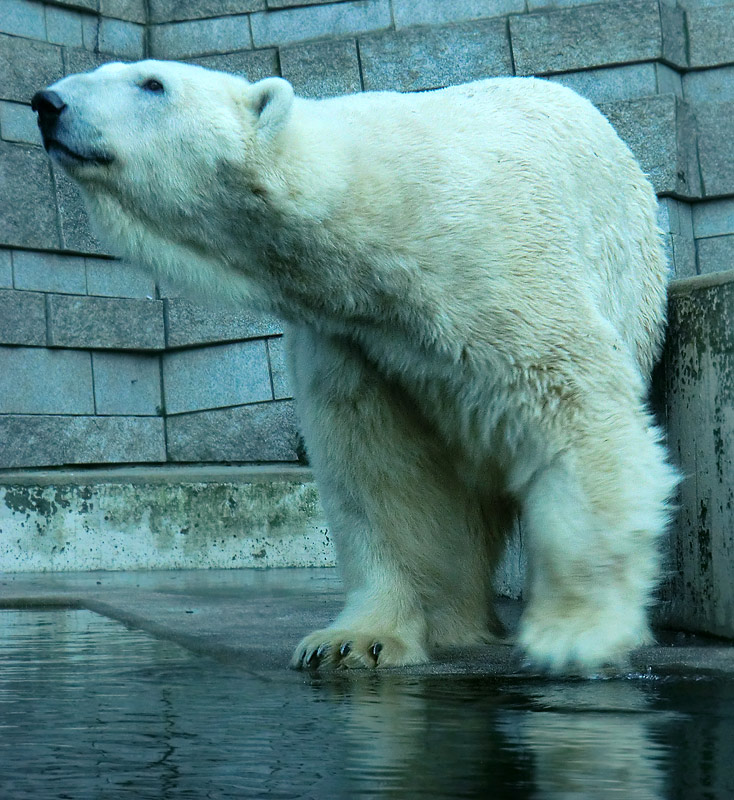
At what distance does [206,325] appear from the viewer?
7.39 m

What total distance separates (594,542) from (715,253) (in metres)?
4.52

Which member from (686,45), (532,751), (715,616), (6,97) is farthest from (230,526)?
(532,751)

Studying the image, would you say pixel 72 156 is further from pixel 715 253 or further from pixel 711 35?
pixel 711 35

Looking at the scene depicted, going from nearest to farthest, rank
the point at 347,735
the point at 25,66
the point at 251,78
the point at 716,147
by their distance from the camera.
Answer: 1. the point at 347,735
2. the point at 716,147
3. the point at 25,66
4. the point at 251,78

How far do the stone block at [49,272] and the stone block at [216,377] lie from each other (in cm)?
66

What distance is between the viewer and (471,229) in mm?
2723

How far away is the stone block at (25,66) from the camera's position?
22.9ft

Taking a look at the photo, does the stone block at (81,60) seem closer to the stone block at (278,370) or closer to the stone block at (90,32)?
the stone block at (90,32)

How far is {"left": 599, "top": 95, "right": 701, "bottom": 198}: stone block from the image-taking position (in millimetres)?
6652

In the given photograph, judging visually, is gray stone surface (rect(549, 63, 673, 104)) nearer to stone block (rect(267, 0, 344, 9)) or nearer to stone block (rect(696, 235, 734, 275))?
stone block (rect(696, 235, 734, 275))

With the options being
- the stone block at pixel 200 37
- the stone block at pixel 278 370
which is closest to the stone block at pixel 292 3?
the stone block at pixel 200 37

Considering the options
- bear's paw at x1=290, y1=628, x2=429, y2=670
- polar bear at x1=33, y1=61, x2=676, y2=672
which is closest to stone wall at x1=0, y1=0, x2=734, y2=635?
polar bear at x1=33, y1=61, x2=676, y2=672

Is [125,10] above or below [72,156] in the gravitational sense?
above

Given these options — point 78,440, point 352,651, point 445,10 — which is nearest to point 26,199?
point 78,440
